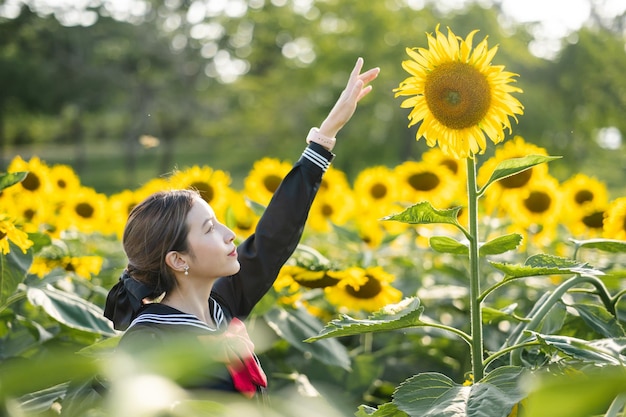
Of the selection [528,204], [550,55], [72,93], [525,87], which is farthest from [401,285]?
[72,93]

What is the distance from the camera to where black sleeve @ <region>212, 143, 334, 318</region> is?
206 cm

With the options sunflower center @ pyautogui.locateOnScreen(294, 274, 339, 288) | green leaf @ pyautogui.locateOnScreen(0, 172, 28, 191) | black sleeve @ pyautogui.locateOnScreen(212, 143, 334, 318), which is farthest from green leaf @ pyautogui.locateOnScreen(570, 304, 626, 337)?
green leaf @ pyautogui.locateOnScreen(0, 172, 28, 191)

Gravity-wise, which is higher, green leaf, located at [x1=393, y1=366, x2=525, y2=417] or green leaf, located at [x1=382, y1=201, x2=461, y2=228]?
green leaf, located at [x1=382, y1=201, x2=461, y2=228]

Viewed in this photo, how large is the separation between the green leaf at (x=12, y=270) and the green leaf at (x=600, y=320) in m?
1.46

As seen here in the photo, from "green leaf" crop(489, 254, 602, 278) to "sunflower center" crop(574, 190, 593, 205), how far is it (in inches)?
96.6

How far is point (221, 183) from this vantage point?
3764 millimetres

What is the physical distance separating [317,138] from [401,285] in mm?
1105

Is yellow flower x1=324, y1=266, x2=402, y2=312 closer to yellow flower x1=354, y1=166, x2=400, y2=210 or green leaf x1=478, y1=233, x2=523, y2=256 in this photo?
green leaf x1=478, y1=233, x2=523, y2=256

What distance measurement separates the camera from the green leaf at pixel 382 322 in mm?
1411

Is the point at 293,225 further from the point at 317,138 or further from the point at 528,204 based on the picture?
the point at 528,204

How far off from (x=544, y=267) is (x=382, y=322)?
31 cm

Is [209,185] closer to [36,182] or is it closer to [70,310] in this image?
[36,182]

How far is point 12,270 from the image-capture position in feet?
7.50

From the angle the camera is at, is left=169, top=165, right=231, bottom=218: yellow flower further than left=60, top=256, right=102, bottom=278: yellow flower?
Yes
